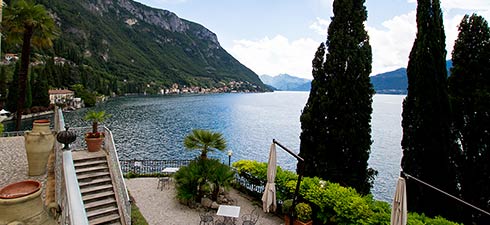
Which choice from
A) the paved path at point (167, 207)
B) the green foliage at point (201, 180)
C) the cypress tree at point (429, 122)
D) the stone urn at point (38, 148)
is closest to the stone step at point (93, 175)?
the paved path at point (167, 207)

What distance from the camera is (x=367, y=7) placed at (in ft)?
43.0

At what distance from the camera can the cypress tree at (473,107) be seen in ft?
31.5

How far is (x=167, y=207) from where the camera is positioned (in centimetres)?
1172

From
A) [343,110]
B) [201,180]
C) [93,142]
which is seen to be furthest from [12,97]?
[343,110]

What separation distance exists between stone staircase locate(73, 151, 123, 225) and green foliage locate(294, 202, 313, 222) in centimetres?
609

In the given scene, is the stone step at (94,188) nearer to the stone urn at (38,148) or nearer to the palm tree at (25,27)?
the stone urn at (38,148)

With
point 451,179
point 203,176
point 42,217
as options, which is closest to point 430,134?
point 451,179

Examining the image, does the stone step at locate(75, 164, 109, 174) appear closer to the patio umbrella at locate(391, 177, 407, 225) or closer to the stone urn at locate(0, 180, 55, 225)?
the stone urn at locate(0, 180, 55, 225)

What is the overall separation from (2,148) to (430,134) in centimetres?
1637

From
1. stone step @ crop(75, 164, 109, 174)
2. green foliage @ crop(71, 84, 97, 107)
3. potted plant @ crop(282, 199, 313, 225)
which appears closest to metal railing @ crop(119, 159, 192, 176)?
stone step @ crop(75, 164, 109, 174)

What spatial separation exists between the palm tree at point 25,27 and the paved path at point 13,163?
21.4ft

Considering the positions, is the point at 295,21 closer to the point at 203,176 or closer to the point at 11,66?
the point at 203,176

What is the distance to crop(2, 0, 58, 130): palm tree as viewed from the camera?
15.1 m

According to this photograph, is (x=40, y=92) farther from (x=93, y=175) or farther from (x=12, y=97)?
(x=93, y=175)
